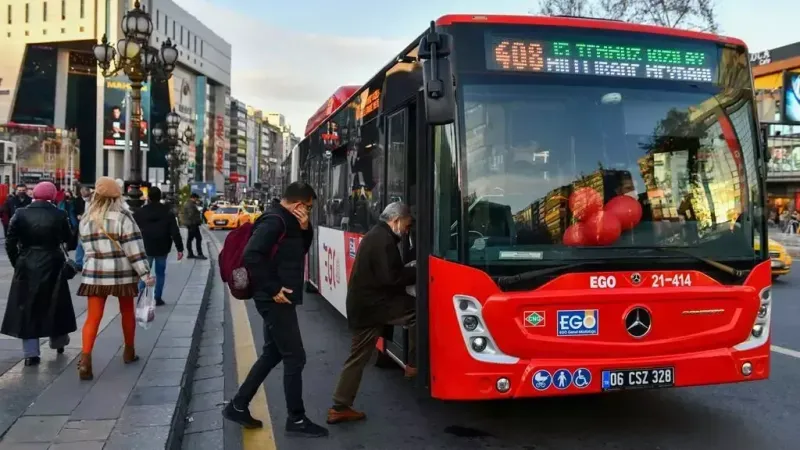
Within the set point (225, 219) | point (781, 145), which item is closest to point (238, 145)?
point (225, 219)

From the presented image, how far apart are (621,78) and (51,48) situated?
109 metres

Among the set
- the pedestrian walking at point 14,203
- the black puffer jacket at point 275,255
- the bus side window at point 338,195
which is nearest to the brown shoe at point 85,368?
the black puffer jacket at point 275,255

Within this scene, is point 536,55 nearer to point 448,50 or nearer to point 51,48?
point 448,50

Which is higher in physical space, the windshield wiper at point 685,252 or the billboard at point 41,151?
the billboard at point 41,151

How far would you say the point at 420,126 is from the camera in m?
4.87

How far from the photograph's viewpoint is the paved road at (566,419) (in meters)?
4.89

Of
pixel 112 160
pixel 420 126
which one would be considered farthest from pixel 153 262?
pixel 112 160

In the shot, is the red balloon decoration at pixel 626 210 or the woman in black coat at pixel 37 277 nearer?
the red balloon decoration at pixel 626 210

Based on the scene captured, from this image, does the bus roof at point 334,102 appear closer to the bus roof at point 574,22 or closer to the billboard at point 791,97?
the bus roof at point 574,22

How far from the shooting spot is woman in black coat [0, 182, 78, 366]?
242 inches

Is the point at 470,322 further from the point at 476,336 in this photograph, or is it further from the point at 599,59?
the point at 599,59

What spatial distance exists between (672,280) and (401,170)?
2131 millimetres

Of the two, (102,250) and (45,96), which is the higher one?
(45,96)

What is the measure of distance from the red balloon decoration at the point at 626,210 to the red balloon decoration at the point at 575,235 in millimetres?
234
